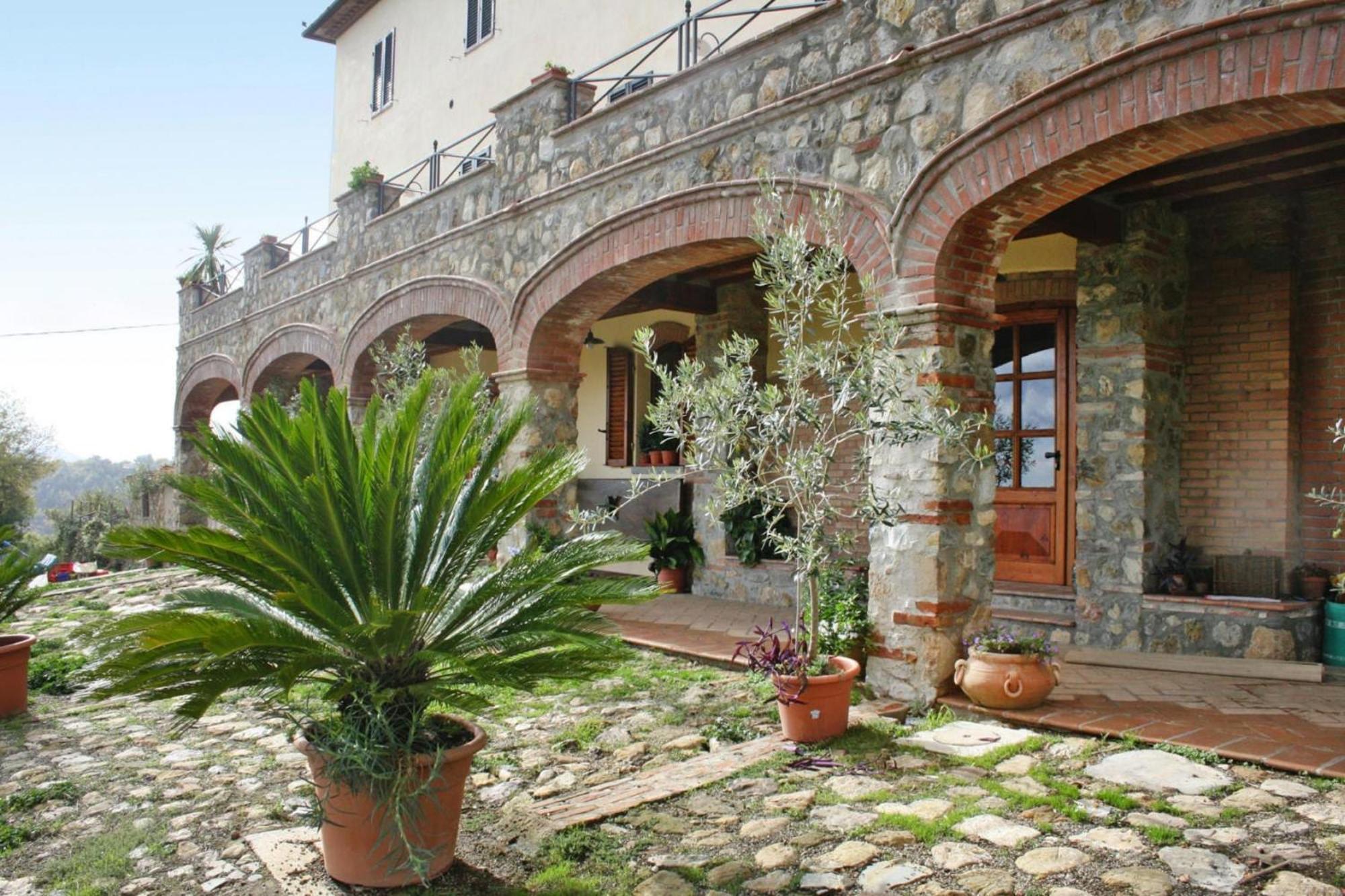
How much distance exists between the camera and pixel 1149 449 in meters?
6.77

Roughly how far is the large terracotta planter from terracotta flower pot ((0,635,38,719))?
398cm

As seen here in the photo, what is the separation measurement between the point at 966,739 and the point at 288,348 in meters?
11.7

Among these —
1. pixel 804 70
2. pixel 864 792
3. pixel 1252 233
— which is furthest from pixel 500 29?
pixel 864 792

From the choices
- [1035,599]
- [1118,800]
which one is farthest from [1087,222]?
[1118,800]

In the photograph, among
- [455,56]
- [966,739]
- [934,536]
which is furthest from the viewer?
[455,56]

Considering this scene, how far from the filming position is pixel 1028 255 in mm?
7785

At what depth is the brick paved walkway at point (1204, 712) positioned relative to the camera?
14.4 feet

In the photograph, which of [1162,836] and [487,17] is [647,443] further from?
[1162,836]

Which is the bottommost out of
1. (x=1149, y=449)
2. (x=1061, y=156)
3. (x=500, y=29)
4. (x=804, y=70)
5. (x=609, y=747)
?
(x=609, y=747)

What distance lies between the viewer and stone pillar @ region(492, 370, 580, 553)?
28.7 ft

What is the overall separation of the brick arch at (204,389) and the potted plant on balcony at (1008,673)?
1424 centimetres

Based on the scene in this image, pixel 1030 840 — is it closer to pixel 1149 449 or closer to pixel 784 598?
pixel 1149 449

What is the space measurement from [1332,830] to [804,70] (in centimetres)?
492

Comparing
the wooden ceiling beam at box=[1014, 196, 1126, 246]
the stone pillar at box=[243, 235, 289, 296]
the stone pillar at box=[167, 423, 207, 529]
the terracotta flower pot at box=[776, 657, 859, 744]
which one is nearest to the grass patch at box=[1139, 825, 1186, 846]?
the terracotta flower pot at box=[776, 657, 859, 744]
